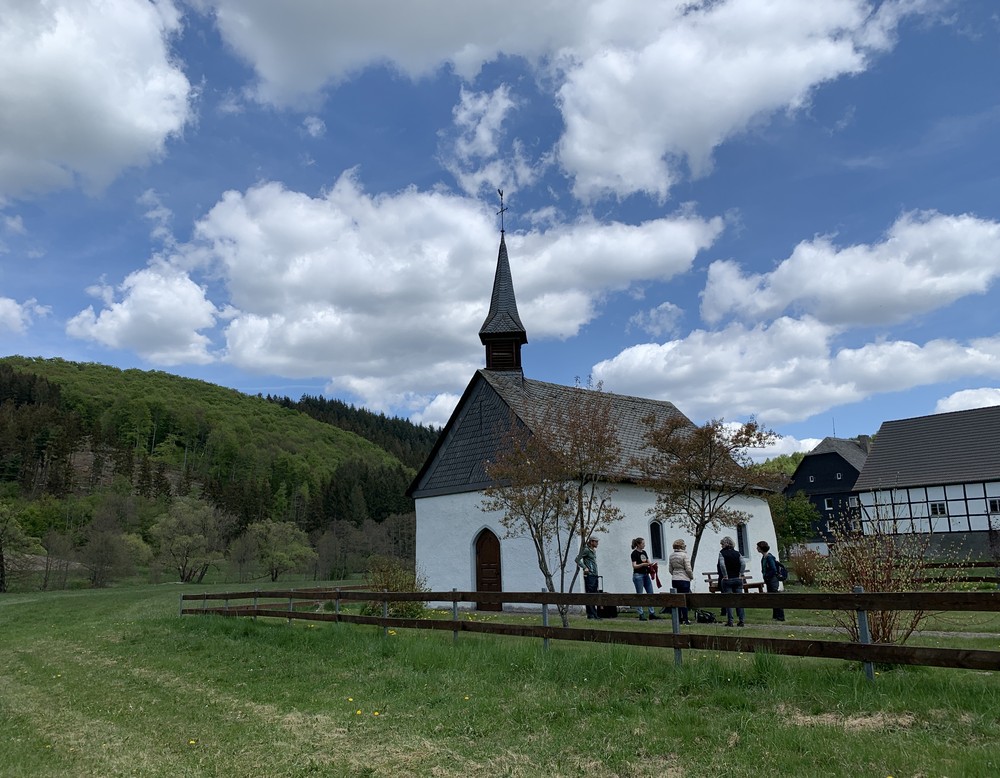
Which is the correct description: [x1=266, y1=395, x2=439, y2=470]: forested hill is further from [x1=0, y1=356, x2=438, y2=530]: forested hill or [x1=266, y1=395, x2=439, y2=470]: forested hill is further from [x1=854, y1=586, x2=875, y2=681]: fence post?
[x1=854, y1=586, x2=875, y2=681]: fence post

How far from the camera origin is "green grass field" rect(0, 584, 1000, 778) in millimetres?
5398

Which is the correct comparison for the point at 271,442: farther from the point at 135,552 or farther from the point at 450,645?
the point at 450,645

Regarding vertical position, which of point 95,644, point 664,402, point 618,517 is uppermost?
point 664,402

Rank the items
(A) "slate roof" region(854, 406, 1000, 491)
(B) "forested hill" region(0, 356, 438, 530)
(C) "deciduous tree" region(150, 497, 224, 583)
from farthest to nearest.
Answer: (B) "forested hill" region(0, 356, 438, 530), (C) "deciduous tree" region(150, 497, 224, 583), (A) "slate roof" region(854, 406, 1000, 491)

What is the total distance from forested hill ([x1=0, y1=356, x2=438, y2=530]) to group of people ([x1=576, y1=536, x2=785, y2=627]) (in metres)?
65.9

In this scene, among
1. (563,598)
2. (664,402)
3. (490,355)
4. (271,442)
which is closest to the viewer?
(563,598)

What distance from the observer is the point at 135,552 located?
5503 centimetres

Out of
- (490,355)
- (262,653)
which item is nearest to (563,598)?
(262,653)

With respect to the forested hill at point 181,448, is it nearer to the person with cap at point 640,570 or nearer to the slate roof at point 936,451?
the slate roof at point 936,451

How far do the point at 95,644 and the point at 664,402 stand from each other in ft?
71.5

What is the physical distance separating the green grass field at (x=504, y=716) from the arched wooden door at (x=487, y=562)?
39.5ft

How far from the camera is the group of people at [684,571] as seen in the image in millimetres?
13891

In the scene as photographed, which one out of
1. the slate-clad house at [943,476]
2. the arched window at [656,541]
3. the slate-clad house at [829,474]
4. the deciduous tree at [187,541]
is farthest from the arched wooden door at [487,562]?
the slate-clad house at [829,474]

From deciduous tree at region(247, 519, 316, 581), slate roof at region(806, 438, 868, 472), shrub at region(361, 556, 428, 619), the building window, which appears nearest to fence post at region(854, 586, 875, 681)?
shrub at region(361, 556, 428, 619)
